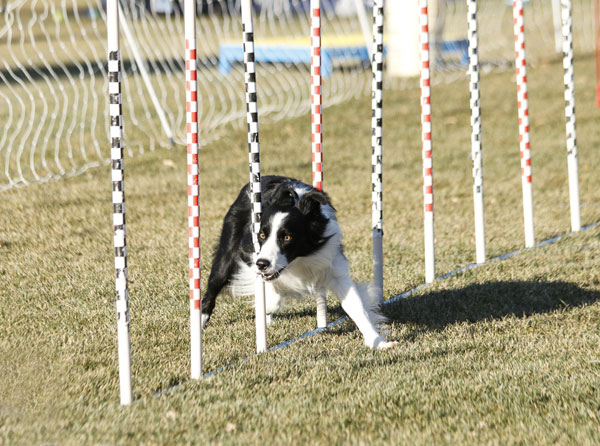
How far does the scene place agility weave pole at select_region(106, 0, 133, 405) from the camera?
13.4 ft

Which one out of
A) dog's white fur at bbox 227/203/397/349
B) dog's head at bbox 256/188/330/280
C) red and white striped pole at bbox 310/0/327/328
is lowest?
dog's white fur at bbox 227/203/397/349

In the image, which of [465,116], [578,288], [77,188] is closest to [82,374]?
[578,288]

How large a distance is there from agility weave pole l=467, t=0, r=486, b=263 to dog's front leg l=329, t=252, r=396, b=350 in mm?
2150

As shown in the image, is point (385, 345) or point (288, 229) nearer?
point (288, 229)

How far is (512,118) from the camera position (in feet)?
46.8

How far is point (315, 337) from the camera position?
540cm

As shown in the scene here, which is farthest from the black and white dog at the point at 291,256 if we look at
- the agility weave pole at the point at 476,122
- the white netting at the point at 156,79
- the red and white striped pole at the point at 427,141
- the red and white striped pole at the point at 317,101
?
the white netting at the point at 156,79

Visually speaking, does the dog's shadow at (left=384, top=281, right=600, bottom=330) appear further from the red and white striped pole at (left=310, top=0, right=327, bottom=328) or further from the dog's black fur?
the dog's black fur

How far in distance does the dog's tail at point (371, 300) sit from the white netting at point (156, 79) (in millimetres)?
6270

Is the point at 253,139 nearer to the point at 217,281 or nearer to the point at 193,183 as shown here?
the point at 193,183

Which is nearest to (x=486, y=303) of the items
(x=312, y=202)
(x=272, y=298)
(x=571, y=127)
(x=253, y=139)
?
(x=272, y=298)

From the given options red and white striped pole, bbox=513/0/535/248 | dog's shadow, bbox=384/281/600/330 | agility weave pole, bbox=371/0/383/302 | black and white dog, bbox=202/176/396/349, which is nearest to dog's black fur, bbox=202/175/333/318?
black and white dog, bbox=202/176/396/349

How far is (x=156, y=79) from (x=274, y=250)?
13652mm

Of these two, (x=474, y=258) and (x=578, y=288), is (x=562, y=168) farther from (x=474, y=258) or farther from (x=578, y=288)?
(x=578, y=288)
